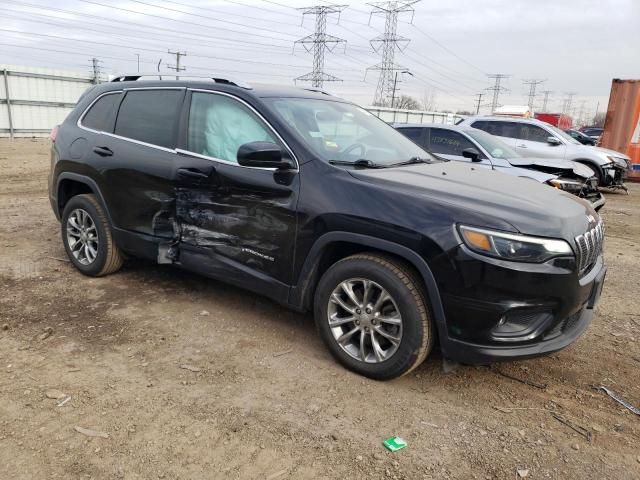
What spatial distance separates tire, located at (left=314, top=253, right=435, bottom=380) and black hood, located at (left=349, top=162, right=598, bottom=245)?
0.47 m

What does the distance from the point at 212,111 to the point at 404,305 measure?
83.8 inches

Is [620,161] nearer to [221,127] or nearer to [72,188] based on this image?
[221,127]

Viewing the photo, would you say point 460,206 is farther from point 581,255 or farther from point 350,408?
→ point 350,408

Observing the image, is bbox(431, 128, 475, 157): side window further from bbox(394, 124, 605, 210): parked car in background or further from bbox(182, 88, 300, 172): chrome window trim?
Answer: bbox(182, 88, 300, 172): chrome window trim

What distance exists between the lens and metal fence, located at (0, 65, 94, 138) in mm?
17641

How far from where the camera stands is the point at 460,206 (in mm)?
2891

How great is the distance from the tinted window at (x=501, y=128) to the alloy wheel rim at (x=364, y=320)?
10.0 meters

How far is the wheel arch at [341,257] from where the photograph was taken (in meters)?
2.89

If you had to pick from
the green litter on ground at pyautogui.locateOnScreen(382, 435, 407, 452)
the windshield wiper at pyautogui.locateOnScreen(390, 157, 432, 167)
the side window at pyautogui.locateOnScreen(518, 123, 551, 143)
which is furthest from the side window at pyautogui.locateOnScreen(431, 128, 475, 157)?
the green litter on ground at pyautogui.locateOnScreen(382, 435, 407, 452)

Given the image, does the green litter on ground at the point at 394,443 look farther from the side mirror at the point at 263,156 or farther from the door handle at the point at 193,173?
the door handle at the point at 193,173

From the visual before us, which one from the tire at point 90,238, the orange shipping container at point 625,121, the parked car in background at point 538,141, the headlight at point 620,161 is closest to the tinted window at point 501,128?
the parked car in background at point 538,141

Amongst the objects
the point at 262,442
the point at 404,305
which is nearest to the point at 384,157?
the point at 404,305

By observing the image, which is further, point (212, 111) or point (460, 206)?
point (212, 111)

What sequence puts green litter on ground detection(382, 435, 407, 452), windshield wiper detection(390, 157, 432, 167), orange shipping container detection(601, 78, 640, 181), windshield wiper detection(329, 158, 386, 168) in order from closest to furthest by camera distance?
green litter on ground detection(382, 435, 407, 452), windshield wiper detection(329, 158, 386, 168), windshield wiper detection(390, 157, 432, 167), orange shipping container detection(601, 78, 640, 181)
